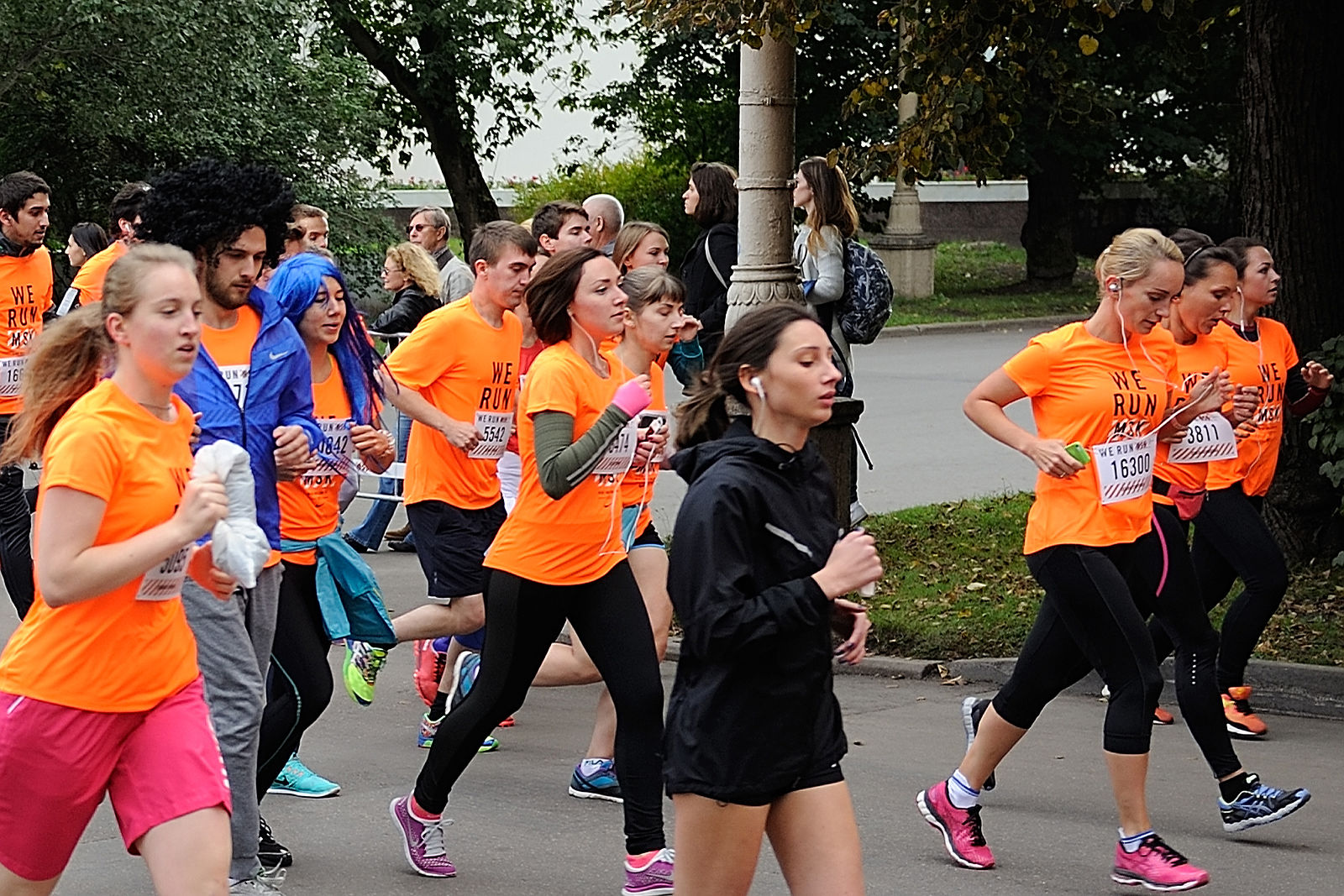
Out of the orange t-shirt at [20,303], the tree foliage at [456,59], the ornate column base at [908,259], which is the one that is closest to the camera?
the orange t-shirt at [20,303]

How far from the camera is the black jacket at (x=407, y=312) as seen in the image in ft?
36.8

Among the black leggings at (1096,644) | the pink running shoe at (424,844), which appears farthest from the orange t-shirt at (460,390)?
the black leggings at (1096,644)

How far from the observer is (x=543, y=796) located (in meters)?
6.66

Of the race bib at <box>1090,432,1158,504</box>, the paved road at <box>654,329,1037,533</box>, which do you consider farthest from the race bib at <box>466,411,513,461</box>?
the paved road at <box>654,329,1037,533</box>

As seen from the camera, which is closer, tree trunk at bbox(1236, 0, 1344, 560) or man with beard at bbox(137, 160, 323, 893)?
man with beard at bbox(137, 160, 323, 893)

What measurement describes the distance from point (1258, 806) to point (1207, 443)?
4.94 feet

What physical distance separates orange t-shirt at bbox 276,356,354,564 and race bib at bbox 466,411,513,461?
91cm

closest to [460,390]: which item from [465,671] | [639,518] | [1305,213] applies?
[639,518]

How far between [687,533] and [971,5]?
6.63 meters

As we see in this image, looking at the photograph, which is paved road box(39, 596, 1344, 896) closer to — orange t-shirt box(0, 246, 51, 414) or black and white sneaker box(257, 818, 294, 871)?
black and white sneaker box(257, 818, 294, 871)

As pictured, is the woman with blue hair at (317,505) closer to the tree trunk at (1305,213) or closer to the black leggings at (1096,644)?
the black leggings at (1096,644)

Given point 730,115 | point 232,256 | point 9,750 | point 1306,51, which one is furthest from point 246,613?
point 730,115

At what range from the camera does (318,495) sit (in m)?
5.91

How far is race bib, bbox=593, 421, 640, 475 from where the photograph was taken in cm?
564
